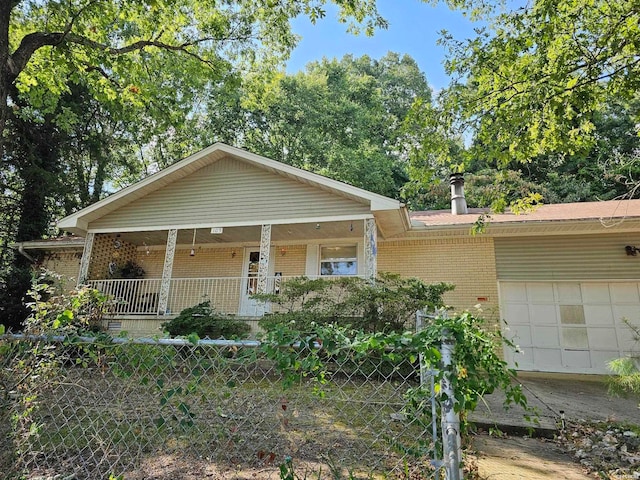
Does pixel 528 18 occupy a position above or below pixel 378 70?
below

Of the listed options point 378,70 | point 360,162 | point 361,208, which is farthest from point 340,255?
point 378,70

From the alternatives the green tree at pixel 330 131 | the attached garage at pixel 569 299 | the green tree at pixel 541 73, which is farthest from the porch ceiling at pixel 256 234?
the green tree at pixel 330 131

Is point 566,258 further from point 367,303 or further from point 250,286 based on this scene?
point 250,286

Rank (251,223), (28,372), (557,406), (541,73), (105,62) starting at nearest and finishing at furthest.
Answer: (28,372) < (557,406) < (541,73) < (105,62) < (251,223)

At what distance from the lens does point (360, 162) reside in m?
21.1

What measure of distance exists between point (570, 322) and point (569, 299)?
551mm

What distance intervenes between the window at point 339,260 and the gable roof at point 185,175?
2173 millimetres

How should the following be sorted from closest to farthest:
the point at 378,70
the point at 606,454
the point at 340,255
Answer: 1. the point at 606,454
2. the point at 340,255
3. the point at 378,70

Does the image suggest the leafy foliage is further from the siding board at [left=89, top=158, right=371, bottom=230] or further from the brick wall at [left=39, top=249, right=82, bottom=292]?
the brick wall at [left=39, top=249, right=82, bottom=292]

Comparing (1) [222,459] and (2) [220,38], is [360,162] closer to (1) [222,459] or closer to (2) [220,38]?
(2) [220,38]

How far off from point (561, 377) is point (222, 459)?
8.44 m

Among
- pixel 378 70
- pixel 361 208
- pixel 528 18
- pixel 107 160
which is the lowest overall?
pixel 361 208

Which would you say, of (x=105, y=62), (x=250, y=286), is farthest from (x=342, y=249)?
(x=105, y=62)

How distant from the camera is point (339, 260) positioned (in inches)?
451
